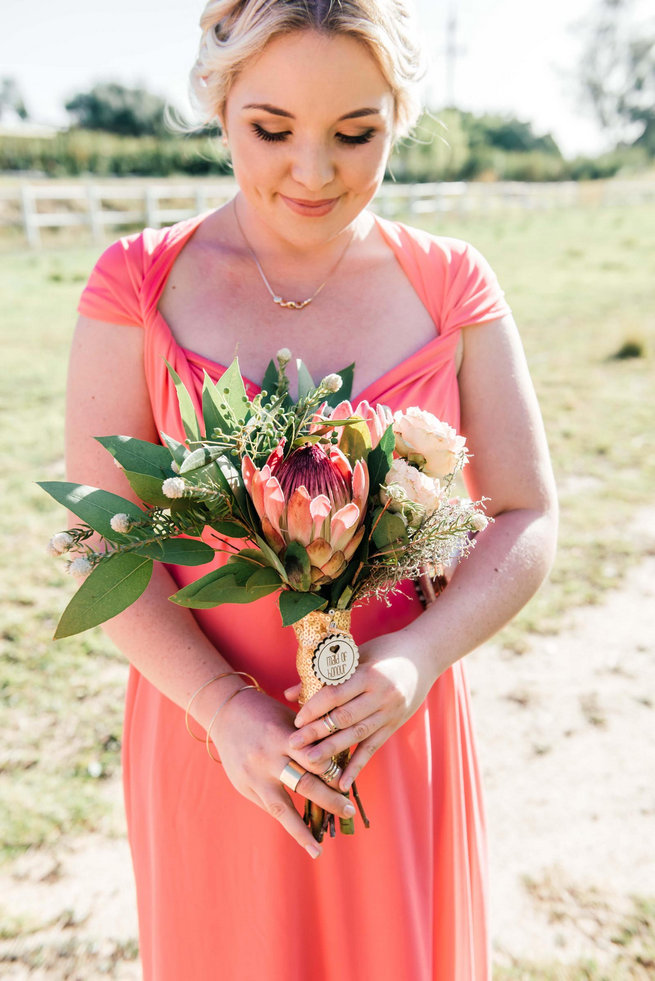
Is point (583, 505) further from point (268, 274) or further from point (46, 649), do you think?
point (268, 274)

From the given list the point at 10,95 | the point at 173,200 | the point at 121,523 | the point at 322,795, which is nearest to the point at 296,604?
the point at 121,523

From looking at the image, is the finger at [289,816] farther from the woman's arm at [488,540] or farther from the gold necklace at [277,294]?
the gold necklace at [277,294]

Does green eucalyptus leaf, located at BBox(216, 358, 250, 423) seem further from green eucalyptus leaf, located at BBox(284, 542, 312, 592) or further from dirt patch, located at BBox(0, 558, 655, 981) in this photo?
dirt patch, located at BBox(0, 558, 655, 981)

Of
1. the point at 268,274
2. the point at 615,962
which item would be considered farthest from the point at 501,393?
the point at 615,962

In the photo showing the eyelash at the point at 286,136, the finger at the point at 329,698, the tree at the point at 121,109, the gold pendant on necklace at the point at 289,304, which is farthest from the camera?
the tree at the point at 121,109

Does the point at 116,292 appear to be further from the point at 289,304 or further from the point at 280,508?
the point at 280,508

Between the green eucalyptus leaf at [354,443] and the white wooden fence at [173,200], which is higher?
the green eucalyptus leaf at [354,443]

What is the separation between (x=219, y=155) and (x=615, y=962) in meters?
2.66

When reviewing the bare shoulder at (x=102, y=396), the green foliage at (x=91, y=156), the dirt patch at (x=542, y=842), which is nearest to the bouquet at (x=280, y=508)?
the bare shoulder at (x=102, y=396)

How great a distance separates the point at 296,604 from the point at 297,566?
59 mm

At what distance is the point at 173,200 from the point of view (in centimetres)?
2200

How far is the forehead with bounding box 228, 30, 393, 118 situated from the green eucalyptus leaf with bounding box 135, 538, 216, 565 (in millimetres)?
803

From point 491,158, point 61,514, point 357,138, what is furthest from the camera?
point 491,158

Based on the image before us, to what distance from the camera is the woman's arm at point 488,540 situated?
1.35 meters
